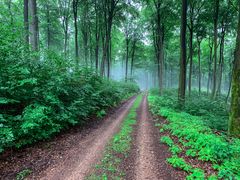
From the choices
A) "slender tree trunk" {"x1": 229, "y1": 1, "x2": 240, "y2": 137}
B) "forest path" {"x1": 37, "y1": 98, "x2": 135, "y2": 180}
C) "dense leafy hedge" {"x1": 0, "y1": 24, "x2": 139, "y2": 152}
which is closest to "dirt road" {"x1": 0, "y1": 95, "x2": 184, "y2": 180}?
"forest path" {"x1": 37, "y1": 98, "x2": 135, "y2": 180}

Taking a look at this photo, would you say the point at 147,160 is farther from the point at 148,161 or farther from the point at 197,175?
the point at 197,175

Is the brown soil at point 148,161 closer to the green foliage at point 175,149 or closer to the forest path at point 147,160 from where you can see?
the forest path at point 147,160

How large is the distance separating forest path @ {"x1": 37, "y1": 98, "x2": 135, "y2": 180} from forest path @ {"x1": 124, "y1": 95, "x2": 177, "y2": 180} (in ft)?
3.45

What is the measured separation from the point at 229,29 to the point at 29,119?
2130 cm

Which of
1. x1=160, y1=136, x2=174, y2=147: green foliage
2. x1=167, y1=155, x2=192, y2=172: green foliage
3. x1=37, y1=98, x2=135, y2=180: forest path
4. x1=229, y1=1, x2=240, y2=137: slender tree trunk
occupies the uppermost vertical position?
x1=229, y1=1, x2=240, y2=137: slender tree trunk

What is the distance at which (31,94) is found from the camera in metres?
5.38

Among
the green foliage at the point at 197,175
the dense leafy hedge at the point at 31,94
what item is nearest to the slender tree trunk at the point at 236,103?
the green foliage at the point at 197,175

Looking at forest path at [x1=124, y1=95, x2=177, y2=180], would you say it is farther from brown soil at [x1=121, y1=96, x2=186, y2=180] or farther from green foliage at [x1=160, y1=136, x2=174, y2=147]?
green foliage at [x1=160, y1=136, x2=174, y2=147]

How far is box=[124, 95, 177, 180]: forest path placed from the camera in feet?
11.9

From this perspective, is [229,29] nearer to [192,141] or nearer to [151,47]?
[151,47]

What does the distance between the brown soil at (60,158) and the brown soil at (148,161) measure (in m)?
1.06

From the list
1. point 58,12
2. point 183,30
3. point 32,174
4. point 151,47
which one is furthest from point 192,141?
point 151,47

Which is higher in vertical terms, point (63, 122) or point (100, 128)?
point (63, 122)

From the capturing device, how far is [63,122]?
624cm
